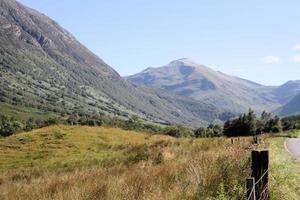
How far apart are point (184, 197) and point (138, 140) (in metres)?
51.9

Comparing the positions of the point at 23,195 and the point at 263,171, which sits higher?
the point at 263,171

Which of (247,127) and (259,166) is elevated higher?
(247,127)

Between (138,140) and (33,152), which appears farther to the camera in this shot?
(138,140)

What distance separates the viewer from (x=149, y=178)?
10062 mm

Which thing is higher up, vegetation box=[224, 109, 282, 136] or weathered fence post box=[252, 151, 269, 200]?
vegetation box=[224, 109, 282, 136]

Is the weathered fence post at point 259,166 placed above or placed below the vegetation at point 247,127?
below

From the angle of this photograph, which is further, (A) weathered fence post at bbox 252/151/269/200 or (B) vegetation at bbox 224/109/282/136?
(B) vegetation at bbox 224/109/282/136

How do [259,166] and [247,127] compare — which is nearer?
[259,166]

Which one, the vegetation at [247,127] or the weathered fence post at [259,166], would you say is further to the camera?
the vegetation at [247,127]

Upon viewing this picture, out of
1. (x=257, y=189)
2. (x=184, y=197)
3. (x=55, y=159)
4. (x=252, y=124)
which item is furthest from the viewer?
(x=252, y=124)

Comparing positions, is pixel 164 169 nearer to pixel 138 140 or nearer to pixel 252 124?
pixel 138 140

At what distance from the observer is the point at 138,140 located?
59.2 meters

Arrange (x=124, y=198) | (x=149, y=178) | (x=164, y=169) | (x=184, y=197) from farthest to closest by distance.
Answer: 1. (x=164, y=169)
2. (x=149, y=178)
3. (x=124, y=198)
4. (x=184, y=197)

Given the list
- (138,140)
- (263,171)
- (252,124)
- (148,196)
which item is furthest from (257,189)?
(252,124)
